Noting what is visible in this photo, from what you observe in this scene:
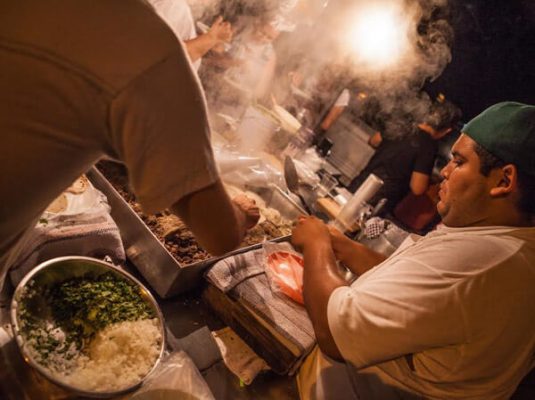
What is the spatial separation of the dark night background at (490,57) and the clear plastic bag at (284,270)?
1063 cm

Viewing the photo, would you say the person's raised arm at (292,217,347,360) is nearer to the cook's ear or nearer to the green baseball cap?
the cook's ear

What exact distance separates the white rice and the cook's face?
6.21 ft

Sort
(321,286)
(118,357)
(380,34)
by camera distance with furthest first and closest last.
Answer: (380,34) → (321,286) → (118,357)

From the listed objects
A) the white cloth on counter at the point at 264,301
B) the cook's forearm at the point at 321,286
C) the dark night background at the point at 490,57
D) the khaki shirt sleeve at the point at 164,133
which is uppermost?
the dark night background at the point at 490,57

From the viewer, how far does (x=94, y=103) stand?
92 cm

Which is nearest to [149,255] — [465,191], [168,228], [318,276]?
[168,228]

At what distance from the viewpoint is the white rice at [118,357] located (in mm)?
1336

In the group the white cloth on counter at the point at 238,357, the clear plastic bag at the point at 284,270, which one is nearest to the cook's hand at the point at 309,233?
the clear plastic bag at the point at 284,270

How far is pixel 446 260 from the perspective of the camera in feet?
5.88

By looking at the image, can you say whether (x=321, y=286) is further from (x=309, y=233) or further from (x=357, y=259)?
(x=357, y=259)

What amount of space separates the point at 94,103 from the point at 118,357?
3.71ft

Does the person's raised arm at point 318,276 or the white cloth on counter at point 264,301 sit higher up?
the person's raised arm at point 318,276

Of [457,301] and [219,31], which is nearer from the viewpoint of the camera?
[457,301]

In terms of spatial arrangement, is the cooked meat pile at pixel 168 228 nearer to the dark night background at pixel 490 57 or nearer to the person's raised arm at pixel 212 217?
the person's raised arm at pixel 212 217
